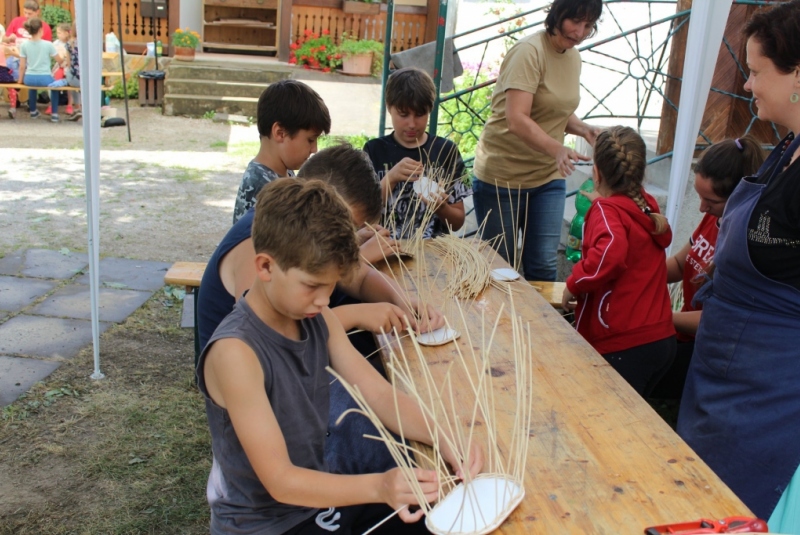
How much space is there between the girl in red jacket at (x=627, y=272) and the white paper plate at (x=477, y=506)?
1.29 metres

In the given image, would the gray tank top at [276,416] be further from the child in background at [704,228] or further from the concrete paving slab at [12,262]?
the concrete paving slab at [12,262]

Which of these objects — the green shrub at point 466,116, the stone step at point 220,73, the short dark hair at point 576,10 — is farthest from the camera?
the stone step at point 220,73

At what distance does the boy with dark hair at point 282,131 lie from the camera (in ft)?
8.27

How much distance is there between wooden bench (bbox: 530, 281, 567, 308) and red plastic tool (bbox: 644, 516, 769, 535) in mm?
1942

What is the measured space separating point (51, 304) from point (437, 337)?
3.23 metres

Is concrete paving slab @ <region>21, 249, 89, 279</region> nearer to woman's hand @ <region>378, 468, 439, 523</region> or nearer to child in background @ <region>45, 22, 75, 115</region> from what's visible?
woman's hand @ <region>378, 468, 439, 523</region>

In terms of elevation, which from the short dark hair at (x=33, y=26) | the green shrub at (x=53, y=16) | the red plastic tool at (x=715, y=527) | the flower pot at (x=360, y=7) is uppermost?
the flower pot at (x=360, y=7)

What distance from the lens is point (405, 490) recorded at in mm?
1388

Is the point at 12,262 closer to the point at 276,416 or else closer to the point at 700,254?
the point at 276,416

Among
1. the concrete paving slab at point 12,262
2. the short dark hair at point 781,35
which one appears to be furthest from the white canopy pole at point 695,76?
the concrete paving slab at point 12,262

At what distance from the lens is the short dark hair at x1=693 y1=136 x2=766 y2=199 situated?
2.60 metres

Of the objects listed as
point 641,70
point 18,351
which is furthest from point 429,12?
point 18,351

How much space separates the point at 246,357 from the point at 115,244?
468 centimetres

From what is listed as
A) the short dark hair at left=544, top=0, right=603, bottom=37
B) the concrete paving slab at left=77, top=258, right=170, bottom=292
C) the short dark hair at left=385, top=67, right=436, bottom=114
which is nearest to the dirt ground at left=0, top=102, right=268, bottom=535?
the concrete paving slab at left=77, top=258, right=170, bottom=292
